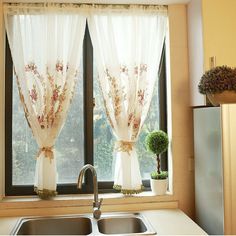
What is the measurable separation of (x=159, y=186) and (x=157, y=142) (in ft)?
1.04

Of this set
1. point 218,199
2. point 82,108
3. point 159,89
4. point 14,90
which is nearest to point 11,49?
point 14,90

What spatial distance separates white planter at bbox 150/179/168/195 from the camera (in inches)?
87.3

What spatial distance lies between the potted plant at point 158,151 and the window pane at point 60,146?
1.71 ft

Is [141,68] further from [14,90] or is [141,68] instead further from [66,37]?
[14,90]

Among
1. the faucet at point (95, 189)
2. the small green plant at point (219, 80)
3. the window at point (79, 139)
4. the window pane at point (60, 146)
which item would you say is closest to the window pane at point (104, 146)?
the window at point (79, 139)

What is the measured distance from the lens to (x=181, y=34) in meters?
2.30

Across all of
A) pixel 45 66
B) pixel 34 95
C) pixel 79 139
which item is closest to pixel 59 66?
pixel 45 66

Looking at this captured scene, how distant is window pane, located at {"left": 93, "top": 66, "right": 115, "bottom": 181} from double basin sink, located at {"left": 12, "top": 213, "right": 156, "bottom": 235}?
378mm

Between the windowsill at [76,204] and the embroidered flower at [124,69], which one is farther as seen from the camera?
the embroidered flower at [124,69]

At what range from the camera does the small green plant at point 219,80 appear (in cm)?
172

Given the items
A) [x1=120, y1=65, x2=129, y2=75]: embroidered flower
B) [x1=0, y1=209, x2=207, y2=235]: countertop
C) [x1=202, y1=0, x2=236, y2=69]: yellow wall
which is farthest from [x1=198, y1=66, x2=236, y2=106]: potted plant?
[x1=0, y1=209, x2=207, y2=235]: countertop

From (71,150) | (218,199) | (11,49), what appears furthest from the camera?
(71,150)

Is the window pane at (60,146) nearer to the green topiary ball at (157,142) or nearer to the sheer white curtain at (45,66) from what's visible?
the sheer white curtain at (45,66)

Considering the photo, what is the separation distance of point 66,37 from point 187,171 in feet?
4.23
